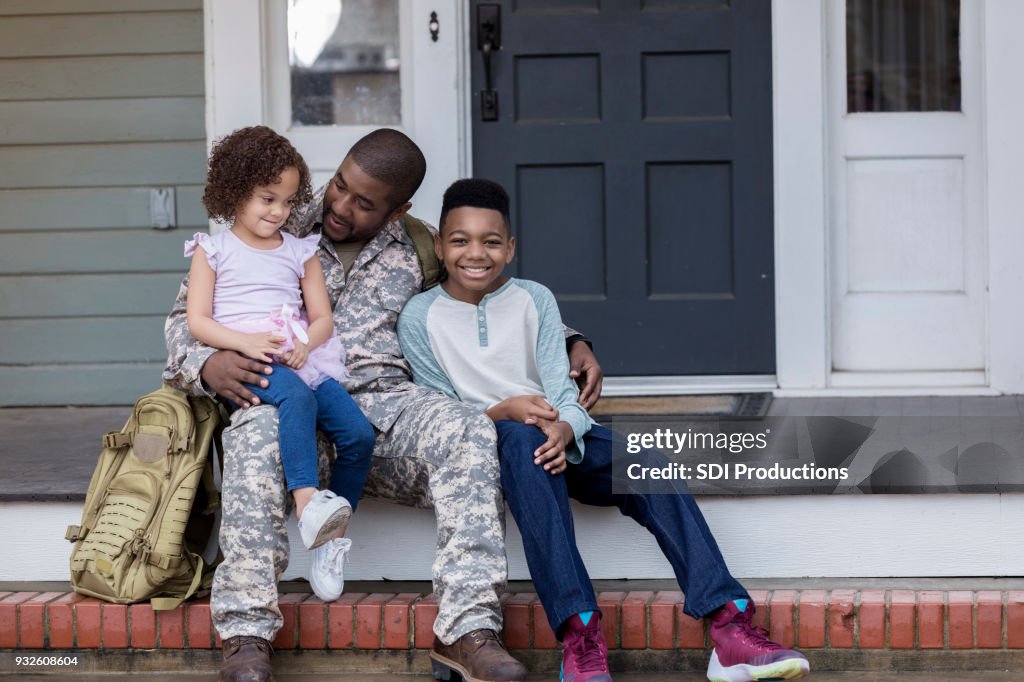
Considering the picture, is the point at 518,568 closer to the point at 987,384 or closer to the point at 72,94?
the point at 987,384

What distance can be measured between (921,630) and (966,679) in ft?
0.44

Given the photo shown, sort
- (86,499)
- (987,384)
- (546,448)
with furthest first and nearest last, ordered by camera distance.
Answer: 1. (987,384)
2. (86,499)
3. (546,448)

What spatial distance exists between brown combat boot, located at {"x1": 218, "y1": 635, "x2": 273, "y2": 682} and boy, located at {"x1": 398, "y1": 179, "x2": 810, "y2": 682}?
0.36 m

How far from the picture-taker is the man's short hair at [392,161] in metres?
3.23

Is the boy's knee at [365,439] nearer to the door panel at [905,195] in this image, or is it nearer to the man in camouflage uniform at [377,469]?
the man in camouflage uniform at [377,469]

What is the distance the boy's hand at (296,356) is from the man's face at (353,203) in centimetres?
37

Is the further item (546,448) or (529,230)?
(529,230)

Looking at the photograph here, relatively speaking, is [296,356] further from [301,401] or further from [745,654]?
[745,654]

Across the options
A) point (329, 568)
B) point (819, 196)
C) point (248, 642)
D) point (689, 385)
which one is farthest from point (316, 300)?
point (819, 196)

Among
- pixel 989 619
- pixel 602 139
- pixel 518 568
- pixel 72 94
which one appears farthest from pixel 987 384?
→ pixel 72 94

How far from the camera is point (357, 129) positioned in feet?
15.9

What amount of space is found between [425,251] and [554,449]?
726 mm

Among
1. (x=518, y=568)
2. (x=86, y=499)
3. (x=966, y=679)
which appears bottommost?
(x=966, y=679)

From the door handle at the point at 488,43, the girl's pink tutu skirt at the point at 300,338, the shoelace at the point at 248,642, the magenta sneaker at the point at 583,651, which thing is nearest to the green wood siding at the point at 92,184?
the door handle at the point at 488,43
